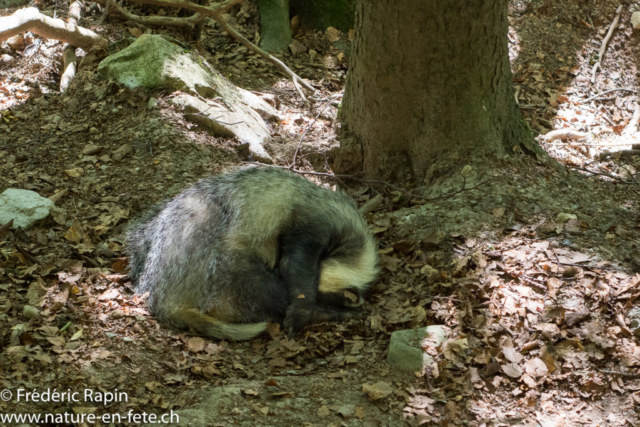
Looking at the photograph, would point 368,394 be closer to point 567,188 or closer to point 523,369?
point 523,369

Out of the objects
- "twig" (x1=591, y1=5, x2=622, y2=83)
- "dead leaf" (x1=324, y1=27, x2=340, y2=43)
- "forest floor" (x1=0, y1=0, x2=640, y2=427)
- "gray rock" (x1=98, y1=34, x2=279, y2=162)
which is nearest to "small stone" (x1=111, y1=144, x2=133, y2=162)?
"forest floor" (x1=0, y1=0, x2=640, y2=427)

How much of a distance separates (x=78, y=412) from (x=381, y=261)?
2534 millimetres

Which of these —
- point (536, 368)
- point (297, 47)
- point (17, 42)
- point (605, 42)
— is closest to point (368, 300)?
point (536, 368)

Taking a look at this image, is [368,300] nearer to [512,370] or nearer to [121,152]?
[512,370]

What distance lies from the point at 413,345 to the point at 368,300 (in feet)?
2.72

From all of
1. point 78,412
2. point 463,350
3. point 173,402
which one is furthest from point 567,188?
point 78,412

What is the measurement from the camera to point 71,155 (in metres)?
5.77

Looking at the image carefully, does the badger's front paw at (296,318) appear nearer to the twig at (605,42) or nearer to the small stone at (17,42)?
the small stone at (17,42)

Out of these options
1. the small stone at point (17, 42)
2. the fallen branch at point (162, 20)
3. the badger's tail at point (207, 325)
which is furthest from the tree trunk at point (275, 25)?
the badger's tail at point (207, 325)

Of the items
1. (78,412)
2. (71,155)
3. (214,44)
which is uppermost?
(214,44)

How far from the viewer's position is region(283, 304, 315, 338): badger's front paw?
4176 millimetres

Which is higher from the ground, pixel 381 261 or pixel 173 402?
pixel 381 261

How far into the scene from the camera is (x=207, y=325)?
404 centimetres

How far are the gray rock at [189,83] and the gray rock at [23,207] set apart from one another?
178cm
